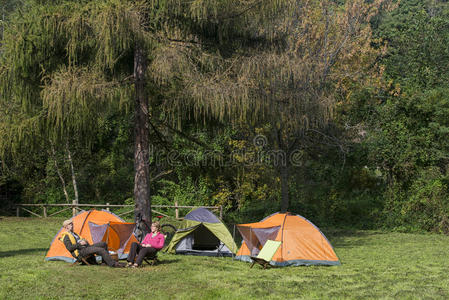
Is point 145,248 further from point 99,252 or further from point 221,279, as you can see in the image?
point 221,279

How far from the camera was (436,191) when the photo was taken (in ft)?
67.8

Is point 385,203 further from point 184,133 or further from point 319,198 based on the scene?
point 184,133

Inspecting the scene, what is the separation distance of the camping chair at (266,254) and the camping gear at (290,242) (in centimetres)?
30

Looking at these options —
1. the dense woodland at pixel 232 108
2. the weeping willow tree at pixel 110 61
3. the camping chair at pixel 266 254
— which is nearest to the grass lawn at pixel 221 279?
the camping chair at pixel 266 254

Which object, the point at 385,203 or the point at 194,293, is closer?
the point at 194,293

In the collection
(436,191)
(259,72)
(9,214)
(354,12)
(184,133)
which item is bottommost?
(9,214)

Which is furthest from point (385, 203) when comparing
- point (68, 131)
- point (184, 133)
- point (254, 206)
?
point (68, 131)

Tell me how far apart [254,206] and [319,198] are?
3145mm

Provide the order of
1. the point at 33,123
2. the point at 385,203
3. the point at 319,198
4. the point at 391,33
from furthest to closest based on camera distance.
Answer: the point at 391,33 → the point at 319,198 → the point at 385,203 → the point at 33,123

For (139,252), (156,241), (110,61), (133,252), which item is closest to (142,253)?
(139,252)

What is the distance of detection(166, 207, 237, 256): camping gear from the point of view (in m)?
12.5

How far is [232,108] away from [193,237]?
3.59 meters

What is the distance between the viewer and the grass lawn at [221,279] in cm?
786

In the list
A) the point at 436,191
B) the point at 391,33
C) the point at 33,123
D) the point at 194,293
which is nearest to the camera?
the point at 194,293
